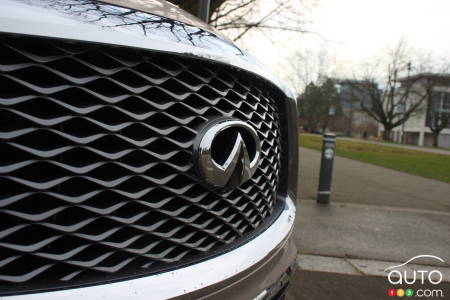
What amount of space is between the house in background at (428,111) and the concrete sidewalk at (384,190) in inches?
1488

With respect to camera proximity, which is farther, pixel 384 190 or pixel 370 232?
pixel 384 190

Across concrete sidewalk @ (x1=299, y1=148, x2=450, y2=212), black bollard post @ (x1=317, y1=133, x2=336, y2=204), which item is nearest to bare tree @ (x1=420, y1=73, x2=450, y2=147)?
concrete sidewalk @ (x1=299, y1=148, x2=450, y2=212)

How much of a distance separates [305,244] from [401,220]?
6.49 ft

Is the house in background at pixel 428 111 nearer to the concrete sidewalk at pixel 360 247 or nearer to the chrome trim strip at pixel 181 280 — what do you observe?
the concrete sidewalk at pixel 360 247

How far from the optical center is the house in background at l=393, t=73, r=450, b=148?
41.0 metres

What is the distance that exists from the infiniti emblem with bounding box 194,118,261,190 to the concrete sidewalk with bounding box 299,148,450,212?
485 cm

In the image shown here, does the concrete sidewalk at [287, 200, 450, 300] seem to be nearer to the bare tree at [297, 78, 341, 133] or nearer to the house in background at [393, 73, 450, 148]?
the house in background at [393, 73, 450, 148]

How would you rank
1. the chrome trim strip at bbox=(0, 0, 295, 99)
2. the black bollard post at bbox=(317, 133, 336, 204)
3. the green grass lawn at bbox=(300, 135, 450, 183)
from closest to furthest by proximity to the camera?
the chrome trim strip at bbox=(0, 0, 295, 99)
the black bollard post at bbox=(317, 133, 336, 204)
the green grass lawn at bbox=(300, 135, 450, 183)

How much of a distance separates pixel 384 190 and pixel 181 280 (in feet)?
22.8

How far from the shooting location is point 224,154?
1.06 metres

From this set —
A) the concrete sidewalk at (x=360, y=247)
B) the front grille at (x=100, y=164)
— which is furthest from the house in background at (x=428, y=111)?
the front grille at (x=100, y=164)

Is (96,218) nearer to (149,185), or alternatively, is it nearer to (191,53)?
(149,185)

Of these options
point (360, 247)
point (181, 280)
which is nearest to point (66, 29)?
point (181, 280)

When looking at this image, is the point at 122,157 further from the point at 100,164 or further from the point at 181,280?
the point at 181,280
